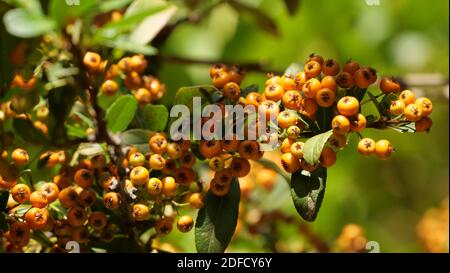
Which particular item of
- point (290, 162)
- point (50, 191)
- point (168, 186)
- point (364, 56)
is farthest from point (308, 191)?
point (364, 56)

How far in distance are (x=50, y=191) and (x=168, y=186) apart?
365 mm

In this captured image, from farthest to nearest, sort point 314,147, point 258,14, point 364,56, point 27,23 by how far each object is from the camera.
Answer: point 364,56, point 258,14, point 314,147, point 27,23

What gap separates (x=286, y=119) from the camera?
80.4 inches

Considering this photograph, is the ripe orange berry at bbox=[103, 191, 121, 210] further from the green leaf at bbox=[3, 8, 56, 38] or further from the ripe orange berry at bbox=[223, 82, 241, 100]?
the green leaf at bbox=[3, 8, 56, 38]

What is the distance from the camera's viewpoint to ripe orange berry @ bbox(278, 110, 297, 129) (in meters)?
2.04

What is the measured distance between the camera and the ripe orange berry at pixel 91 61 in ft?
7.09

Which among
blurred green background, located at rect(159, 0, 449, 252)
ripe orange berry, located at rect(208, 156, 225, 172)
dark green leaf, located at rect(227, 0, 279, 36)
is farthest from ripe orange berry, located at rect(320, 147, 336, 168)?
blurred green background, located at rect(159, 0, 449, 252)

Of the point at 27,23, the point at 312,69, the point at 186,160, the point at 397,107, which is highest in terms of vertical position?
the point at 27,23

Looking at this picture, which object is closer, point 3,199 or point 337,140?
point 337,140

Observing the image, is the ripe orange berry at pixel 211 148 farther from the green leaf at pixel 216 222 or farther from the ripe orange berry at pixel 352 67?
the ripe orange berry at pixel 352 67

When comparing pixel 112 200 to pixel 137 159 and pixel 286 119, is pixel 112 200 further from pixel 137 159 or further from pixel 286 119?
pixel 286 119

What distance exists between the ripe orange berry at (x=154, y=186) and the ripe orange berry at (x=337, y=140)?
0.53 meters

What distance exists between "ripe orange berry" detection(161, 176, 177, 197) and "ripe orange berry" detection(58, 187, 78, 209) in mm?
280
